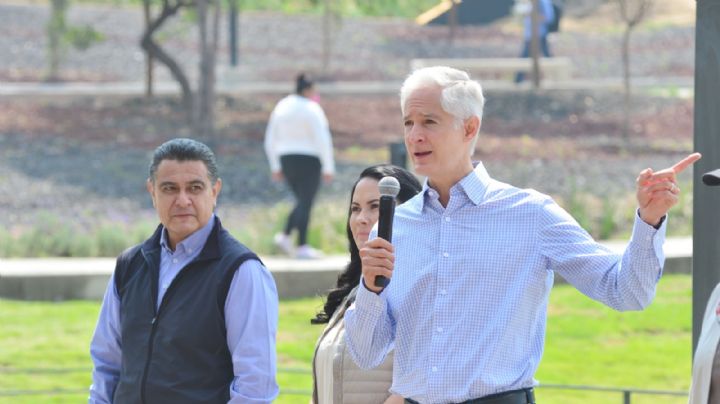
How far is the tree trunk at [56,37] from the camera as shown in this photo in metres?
26.5

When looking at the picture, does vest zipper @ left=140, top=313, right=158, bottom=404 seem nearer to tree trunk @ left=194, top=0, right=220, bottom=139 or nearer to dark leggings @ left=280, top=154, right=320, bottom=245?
dark leggings @ left=280, top=154, right=320, bottom=245

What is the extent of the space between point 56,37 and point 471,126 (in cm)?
2478

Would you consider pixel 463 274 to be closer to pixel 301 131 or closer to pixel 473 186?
pixel 473 186

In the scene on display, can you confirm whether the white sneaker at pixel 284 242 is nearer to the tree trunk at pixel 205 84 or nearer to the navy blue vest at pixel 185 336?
the navy blue vest at pixel 185 336

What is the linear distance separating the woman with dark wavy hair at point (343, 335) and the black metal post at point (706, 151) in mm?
969

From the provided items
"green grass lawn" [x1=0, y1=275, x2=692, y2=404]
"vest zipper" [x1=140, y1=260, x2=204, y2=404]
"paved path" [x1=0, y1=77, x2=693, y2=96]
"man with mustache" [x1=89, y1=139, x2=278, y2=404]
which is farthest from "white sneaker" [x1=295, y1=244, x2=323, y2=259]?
"paved path" [x1=0, y1=77, x2=693, y2=96]

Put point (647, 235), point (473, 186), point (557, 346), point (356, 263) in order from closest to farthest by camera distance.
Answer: point (647, 235) < point (473, 186) < point (356, 263) < point (557, 346)

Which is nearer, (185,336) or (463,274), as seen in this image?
(463,274)

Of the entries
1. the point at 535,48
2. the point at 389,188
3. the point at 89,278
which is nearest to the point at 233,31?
the point at 535,48

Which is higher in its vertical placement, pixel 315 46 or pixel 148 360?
pixel 315 46

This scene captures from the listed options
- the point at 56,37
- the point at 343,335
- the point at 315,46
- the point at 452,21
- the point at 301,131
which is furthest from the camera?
the point at 452,21

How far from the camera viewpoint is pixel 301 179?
42.9 ft

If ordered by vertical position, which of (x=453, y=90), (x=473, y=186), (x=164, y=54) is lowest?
(x=473, y=186)

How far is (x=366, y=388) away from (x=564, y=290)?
7.28 metres
